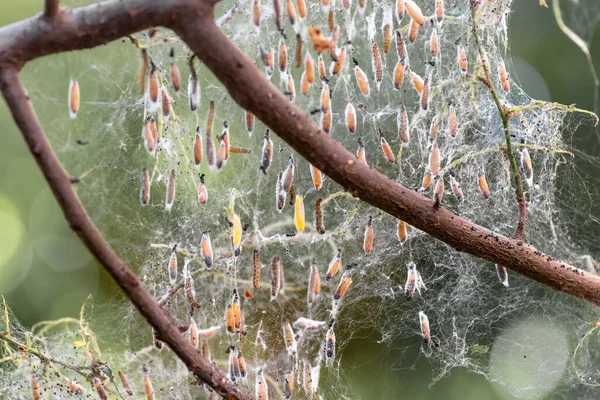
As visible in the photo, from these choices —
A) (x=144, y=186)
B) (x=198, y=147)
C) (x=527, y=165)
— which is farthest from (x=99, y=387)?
(x=527, y=165)

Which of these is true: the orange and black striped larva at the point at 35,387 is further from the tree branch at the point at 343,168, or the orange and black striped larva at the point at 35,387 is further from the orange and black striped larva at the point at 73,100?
the tree branch at the point at 343,168

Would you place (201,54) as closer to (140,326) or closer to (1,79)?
(1,79)

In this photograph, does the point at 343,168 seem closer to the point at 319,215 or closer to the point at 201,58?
the point at 201,58

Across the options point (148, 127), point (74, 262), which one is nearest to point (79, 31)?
point (148, 127)

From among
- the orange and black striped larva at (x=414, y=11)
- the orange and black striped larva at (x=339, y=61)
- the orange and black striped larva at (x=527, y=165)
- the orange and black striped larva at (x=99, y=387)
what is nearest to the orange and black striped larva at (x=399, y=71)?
the orange and black striped larva at (x=414, y=11)

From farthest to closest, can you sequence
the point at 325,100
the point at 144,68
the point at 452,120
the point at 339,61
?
the point at 452,120, the point at 325,100, the point at 339,61, the point at 144,68
